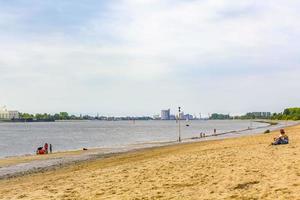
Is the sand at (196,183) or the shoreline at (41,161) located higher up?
the sand at (196,183)

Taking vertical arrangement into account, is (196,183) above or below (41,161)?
above

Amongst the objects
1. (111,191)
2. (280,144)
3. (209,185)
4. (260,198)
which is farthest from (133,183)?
(280,144)

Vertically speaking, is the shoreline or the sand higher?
the sand

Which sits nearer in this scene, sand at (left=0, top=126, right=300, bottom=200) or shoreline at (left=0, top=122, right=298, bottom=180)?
sand at (left=0, top=126, right=300, bottom=200)

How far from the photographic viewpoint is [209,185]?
1421 centimetres

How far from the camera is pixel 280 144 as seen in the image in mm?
28406

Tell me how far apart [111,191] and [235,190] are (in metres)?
4.39

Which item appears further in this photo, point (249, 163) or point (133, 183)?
point (249, 163)

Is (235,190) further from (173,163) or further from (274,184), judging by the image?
(173,163)

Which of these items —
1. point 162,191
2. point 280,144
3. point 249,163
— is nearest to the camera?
point 162,191

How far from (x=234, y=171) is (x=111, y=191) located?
4.63 m

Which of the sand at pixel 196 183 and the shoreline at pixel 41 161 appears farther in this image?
the shoreline at pixel 41 161

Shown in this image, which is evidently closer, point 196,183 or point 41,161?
point 196,183

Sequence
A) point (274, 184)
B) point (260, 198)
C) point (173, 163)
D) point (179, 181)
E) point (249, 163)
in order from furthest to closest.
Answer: point (173, 163), point (249, 163), point (179, 181), point (274, 184), point (260, 198)
